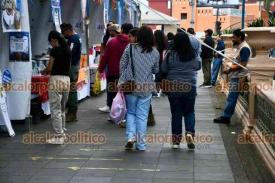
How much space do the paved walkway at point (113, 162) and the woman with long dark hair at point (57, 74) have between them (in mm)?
389

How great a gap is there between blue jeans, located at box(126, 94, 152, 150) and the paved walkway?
22 cm

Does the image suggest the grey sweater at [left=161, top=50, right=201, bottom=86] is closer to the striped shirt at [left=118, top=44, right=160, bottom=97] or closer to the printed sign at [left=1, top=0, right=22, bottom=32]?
the striped shirt at [left=118, top=44, right=160, bottom=97]

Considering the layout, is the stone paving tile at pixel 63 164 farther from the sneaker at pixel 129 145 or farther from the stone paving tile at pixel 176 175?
the stone paving tile at pixel 176 175

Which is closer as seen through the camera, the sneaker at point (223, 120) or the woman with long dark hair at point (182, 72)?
the woman with long dark hair at point (182, 72)

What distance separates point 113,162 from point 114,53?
2.95m

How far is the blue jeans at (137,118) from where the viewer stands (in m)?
7.08

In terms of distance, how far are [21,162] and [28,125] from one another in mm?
2006

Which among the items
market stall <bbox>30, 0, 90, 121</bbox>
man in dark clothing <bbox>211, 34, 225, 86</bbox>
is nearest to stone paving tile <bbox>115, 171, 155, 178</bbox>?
market stall <bbox>30, 0, 90, 121</bbox>

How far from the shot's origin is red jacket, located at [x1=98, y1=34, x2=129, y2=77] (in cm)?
895

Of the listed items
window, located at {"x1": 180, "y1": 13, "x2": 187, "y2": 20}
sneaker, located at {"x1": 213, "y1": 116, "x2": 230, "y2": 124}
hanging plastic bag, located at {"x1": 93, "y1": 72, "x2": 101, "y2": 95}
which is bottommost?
sneaker, located at {"x1": 213, "y1": 116, "x2": 230, "y2": 124}

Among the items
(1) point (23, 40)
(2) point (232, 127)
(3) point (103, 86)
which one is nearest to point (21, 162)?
(1) point (23, 40)

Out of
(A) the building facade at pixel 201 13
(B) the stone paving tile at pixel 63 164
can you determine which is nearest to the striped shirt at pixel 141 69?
(B) the stone paving tile at pixel 63 164

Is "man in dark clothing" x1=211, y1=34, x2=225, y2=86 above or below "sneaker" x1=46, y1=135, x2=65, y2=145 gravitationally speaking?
above

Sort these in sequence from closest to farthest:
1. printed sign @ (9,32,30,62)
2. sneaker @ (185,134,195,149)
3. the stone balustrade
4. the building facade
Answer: the stone balustrade < sneaker @ (185,134,195,149) < printed sign @ (9,32,30,62) < the building facade
